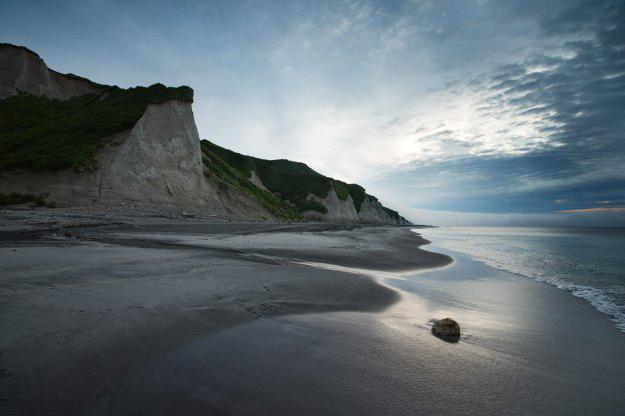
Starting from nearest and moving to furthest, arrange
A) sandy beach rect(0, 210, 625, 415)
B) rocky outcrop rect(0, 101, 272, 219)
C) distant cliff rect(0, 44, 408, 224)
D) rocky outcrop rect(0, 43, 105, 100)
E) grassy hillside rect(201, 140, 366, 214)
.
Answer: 1. sandy beach rect(0, 210, 625, 415)
2. rocky outcrop rect(0, 101, 272, 219)
3. distant cliff rect(0, 44, 408, 224)
4. rocky outcrop rect(0, 43, 105, 100)
5. grassy hillside rect(201, 140, 366, 214)

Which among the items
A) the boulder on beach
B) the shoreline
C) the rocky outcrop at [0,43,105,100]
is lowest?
the shoreline

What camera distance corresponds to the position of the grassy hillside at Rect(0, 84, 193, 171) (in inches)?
838

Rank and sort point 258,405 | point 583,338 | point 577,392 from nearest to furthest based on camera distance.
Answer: point 258,405 < point 577,392 < point 583,338

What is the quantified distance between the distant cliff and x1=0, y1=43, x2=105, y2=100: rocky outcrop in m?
0.10

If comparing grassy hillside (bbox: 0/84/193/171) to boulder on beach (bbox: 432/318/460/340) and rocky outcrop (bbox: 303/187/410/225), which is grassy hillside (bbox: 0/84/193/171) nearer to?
boulder on beach (bbox: 432/318/460/340)

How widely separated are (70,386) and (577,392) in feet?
11.2

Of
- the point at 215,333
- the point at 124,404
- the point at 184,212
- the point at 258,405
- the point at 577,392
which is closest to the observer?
the point at 124,404

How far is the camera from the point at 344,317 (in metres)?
3.44

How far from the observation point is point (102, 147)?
24.0 metres

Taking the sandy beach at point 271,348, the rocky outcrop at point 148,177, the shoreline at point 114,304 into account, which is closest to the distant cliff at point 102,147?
the rocky outcrop at point 148,177

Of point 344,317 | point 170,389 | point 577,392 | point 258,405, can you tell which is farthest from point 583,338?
point 170,389

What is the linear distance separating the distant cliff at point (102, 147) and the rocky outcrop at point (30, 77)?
3.9 inches

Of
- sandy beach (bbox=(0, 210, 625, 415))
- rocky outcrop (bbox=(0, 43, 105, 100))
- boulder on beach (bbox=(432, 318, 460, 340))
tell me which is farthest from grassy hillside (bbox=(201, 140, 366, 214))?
boulder on beach (bbox=(432, 318, 460, 340))

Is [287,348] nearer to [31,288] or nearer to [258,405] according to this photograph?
[258,405]
